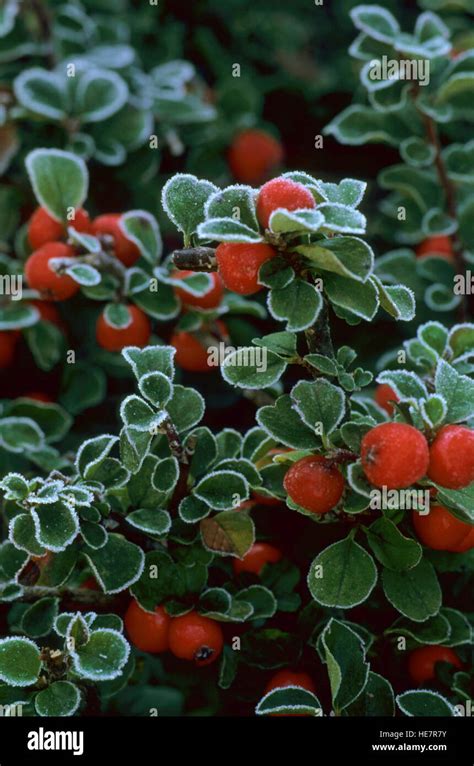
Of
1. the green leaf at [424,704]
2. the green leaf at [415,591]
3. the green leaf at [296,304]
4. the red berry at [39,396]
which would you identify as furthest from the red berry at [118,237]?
the green leaf at [424,704]

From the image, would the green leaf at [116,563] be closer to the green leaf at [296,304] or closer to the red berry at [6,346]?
the green leaf at [296,304]

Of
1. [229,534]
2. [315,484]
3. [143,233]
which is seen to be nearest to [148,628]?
[229,534]

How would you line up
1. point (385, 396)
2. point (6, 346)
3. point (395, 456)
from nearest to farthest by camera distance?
point (395, 456) < point (385, 396) < point (6, 346)

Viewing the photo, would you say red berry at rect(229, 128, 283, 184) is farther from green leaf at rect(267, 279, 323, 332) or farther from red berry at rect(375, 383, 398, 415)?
green leaf at rect(267, 279, 323, 332)

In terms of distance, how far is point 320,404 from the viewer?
0.91m

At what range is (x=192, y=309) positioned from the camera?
48.4 inches

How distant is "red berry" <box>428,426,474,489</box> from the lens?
0.84 m

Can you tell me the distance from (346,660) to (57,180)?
0.73 metres

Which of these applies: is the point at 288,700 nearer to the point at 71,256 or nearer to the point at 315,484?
the point at 315,484

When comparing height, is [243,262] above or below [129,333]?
above

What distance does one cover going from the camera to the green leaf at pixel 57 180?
123 cm

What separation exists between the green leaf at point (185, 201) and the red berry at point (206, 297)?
289 millimetres

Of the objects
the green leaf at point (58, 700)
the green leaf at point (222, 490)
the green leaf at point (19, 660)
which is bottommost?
the green leaf at point (58, 700)

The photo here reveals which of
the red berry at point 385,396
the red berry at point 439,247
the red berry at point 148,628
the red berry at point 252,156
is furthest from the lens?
the red berry at point 252,156
